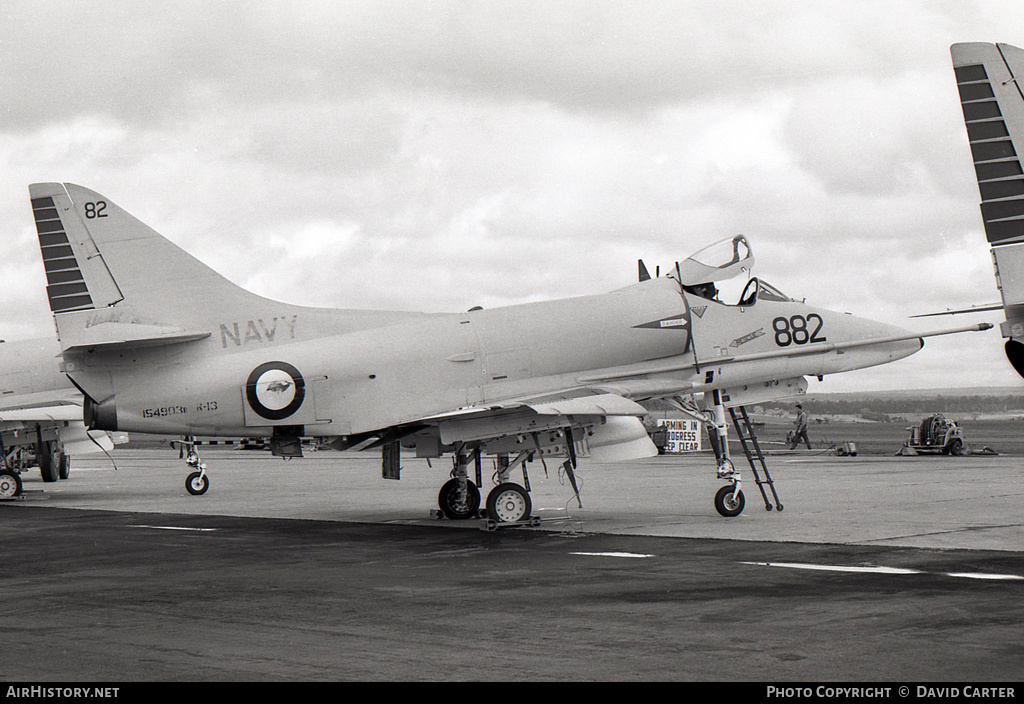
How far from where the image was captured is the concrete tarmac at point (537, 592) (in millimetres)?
7086

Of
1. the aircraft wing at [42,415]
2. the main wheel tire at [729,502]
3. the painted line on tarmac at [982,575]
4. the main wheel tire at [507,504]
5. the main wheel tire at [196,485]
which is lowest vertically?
the painted line on tarmac at [982,575]

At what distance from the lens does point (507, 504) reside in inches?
634

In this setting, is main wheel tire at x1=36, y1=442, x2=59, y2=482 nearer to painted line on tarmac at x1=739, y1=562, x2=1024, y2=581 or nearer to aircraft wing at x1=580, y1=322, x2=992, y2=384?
aircraft wing at x1=580, y1=322, x2=992, y2=384

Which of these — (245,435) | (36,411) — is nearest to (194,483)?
(36,411)

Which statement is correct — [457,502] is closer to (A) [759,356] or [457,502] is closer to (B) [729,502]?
(B) [729,502]

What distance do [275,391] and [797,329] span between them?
7.91 m

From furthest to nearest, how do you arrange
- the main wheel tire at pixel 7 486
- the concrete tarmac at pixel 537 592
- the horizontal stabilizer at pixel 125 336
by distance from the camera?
the main wheel tire at pixel 7 486
the horizontal stabilizer at pixel 125 336
the concrete tarmac at pixel 537 592

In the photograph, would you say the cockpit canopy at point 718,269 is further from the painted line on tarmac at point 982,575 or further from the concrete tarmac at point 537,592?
the painted line on tarmac at point 982,575

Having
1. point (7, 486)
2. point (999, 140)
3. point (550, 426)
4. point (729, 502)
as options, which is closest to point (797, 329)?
point (729, 502)

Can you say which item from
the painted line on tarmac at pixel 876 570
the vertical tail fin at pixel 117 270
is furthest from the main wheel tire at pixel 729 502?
the vertical tail fin at pixel 117 270

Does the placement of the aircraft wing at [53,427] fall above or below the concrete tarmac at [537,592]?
above

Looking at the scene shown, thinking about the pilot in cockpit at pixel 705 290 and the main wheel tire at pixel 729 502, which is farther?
the pilot in cockpit at pixel 705 290

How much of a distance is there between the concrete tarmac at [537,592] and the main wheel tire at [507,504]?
0.76 feet

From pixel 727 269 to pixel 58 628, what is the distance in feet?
37.9
